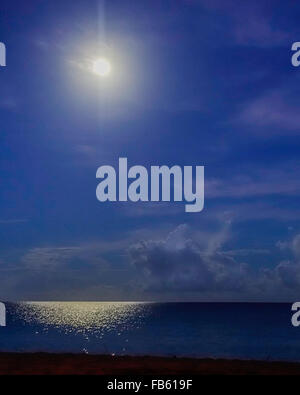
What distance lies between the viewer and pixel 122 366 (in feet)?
44.8

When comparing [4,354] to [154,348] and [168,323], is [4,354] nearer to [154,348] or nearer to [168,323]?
[154,348]

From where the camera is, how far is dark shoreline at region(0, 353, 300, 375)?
12.8m

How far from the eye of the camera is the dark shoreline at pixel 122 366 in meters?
12.8

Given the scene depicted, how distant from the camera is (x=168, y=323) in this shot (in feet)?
368
